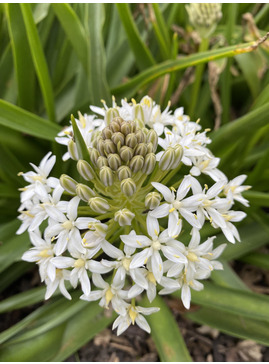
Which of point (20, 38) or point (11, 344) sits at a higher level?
point (20, 38)

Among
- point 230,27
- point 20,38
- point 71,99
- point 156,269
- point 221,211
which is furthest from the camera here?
point 71,99

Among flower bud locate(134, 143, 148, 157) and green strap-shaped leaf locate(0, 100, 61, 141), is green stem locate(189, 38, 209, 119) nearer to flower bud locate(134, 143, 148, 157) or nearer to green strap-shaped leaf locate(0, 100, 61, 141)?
green strap-shaped leaf locate(0, 100, 61, 141)

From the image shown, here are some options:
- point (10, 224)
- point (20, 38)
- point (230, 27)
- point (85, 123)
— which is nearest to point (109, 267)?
point (85, 123)

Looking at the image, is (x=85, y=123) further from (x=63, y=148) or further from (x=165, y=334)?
(x=165, y=334)

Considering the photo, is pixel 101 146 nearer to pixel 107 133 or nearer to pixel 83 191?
pixel 107 133

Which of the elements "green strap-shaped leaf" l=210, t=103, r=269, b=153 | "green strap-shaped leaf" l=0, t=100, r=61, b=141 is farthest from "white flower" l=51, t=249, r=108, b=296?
"green strap-shaped leaf" l=210, t=103, r=269, b=153

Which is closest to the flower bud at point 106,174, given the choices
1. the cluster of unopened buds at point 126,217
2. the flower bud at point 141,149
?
the cluster of unopened buds at point 126,217
